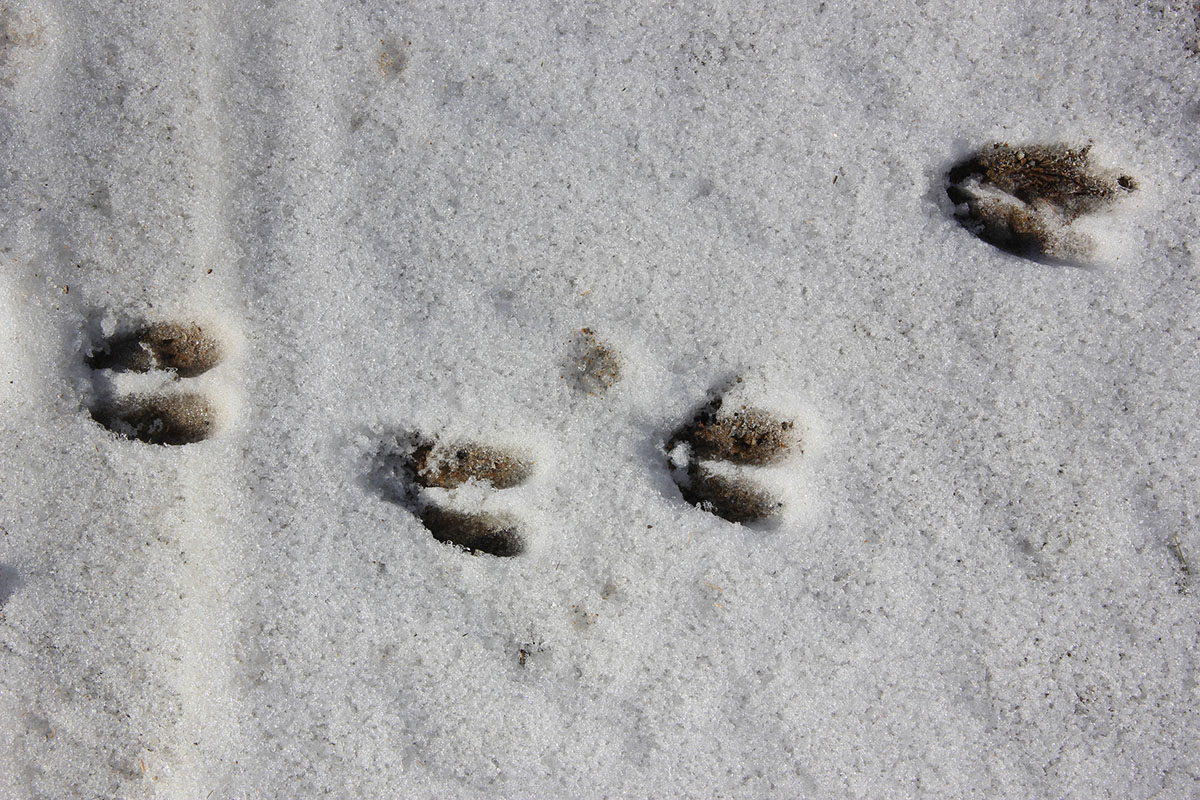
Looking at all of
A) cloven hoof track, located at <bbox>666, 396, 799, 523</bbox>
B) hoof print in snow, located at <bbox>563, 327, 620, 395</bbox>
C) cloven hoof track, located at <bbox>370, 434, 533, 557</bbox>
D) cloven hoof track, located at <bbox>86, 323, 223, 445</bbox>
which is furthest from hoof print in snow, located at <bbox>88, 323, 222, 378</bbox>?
cloven hoof track, located at <bbox>666, 396, 799, 523</bbox>

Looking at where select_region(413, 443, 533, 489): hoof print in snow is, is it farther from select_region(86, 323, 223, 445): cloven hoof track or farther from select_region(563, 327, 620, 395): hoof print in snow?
select_region(86, 323, 223, 445): cloven hoof track

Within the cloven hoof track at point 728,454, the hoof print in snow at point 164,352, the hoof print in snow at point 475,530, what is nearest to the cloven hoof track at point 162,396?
the hoof print in snow at point 164,352

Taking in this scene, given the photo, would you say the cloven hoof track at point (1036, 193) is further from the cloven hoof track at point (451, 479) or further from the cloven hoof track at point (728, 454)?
the cloven hoof track at point (451, 479)

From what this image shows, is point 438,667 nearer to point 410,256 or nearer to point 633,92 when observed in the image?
point 410,256

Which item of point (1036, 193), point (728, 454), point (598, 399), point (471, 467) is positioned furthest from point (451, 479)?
point (1036, 193)

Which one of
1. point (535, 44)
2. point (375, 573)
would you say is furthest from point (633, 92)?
point (375, 573)

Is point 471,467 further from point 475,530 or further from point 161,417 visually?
point 161,417

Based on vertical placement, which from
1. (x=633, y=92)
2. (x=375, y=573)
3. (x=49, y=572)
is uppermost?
(x=633, y=92)

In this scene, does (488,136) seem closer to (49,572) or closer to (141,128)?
(141,128)

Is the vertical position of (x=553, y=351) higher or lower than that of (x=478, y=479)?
higher
